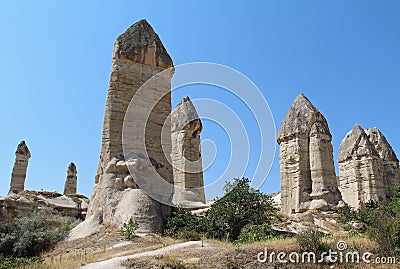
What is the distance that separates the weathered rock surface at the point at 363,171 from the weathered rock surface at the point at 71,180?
1730 centimetres

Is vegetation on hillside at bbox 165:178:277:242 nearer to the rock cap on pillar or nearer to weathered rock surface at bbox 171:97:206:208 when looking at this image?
weathered rock surface at bbox 171:97:206:208

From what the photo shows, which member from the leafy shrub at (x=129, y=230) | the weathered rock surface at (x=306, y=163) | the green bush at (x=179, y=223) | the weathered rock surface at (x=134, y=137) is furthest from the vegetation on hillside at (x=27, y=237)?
the weathered rock surface at (x=306, y=163)

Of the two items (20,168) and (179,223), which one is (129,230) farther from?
(20,168)

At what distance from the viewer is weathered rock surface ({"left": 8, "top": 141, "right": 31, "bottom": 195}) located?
23906mm

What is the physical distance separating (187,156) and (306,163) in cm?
541

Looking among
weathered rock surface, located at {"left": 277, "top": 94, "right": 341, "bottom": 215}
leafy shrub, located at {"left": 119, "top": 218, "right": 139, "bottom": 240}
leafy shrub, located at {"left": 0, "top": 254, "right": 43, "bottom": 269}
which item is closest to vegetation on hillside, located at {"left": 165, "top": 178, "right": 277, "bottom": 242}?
leafy shrub, located at {"left": 119, "top": 218, "right": 139, "bottom": 240}

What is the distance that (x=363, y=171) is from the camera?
2105 centimetres

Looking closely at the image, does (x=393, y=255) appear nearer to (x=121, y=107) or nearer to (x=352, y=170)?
(x=121, y=107)

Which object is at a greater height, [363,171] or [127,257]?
[363,171]

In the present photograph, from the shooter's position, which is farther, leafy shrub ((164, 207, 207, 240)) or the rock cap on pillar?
the rock cap on pillar

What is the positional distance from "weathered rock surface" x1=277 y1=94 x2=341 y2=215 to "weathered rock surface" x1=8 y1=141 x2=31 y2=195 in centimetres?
1547

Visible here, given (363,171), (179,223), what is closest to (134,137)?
(179,223)

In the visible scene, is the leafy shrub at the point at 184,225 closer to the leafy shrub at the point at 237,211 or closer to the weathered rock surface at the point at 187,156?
the leafy shrub at the point at 237,211

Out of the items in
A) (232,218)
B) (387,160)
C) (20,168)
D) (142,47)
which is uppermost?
(142,47)
